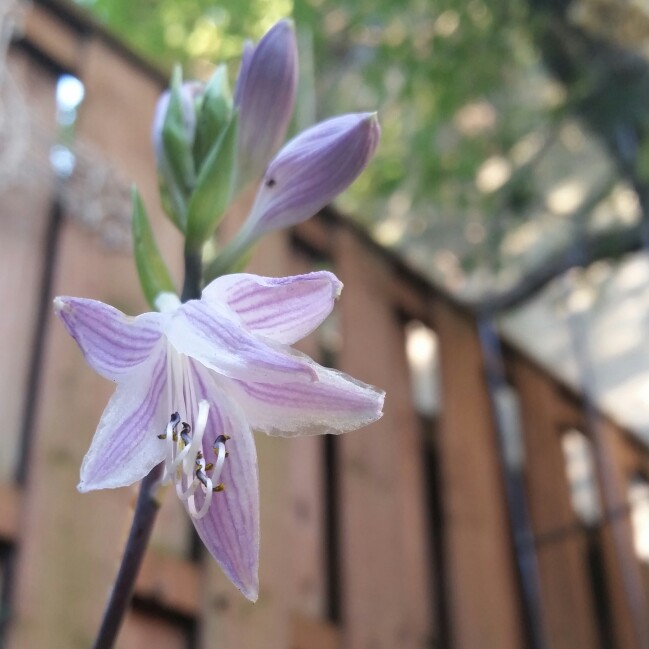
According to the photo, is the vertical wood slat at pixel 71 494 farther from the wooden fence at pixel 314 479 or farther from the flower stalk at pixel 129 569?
the flower stalk at pixel 129 569

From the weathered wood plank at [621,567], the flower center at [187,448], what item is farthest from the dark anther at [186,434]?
the weathered wood plank at [621,567]

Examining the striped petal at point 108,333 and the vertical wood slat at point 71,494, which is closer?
the striped petal at point 108,333

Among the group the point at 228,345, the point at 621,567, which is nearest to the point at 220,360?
the point at 228,345

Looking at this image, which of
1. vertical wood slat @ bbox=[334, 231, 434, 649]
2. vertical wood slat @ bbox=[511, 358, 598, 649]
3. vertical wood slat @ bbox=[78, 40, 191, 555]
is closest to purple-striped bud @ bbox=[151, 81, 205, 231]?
vertical wood slat @ bbox=[78, 40, 191, 555]

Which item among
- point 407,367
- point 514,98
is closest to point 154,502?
point 407,367

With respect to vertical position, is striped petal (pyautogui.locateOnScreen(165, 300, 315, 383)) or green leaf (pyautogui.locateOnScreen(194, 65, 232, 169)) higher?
green leaf (pyautogui.locateOnScreen(194, 65, 232, 169))

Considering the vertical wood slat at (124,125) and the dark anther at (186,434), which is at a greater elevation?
the vertical wood slat at (124,125)

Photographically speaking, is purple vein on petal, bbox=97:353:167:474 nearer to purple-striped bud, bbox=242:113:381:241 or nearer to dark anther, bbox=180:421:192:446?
dark anther, bbox=180:421:192:446
